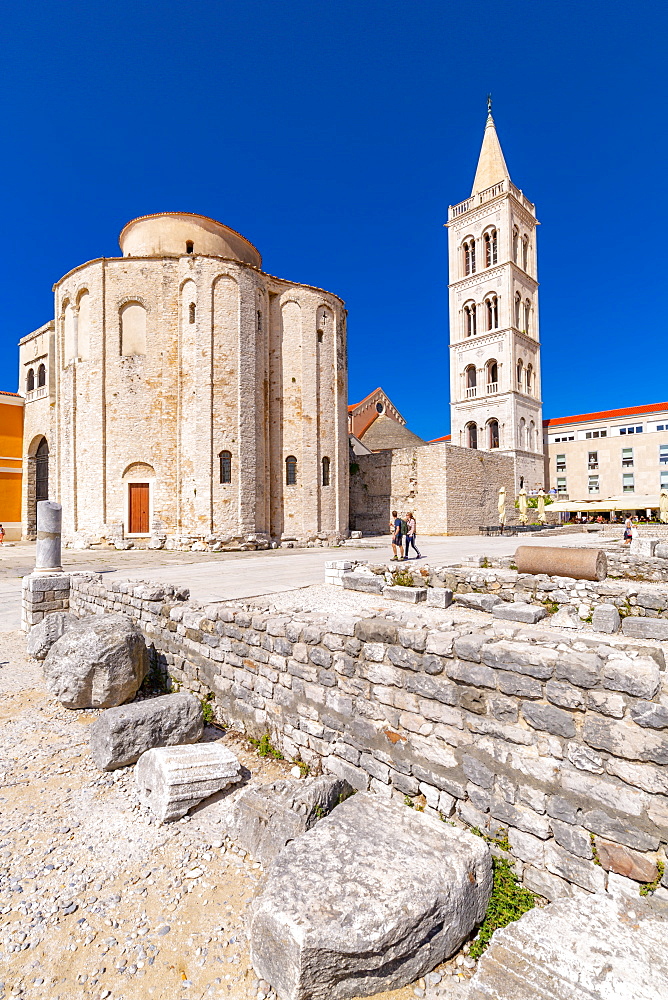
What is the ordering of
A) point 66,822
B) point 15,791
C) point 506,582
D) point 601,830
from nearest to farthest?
point 601,830 < point 66,822 < point 15,791 < point 506,582

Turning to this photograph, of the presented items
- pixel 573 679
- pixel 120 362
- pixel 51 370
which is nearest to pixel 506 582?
pixel 573 679

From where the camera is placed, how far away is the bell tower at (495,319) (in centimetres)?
3725

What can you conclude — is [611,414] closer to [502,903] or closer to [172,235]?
[172,235]

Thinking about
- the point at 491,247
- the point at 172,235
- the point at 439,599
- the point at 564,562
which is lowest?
the point at 439,599

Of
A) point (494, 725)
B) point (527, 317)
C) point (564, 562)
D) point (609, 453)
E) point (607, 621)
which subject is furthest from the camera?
point (609, 453)

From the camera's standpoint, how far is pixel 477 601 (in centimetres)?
671

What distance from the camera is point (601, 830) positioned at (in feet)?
8.02

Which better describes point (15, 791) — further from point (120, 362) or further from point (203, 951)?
point (120, 362)

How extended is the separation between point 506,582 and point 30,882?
22.2 feet

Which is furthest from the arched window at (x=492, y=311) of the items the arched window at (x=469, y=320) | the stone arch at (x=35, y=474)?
the stone arch at (x=35, y=474)

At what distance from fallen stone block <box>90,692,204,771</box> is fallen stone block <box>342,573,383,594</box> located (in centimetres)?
415

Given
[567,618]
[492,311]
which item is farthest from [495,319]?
[567,618]

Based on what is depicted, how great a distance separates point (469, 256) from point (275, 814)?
4612 cm

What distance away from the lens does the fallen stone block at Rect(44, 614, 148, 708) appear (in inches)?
189
